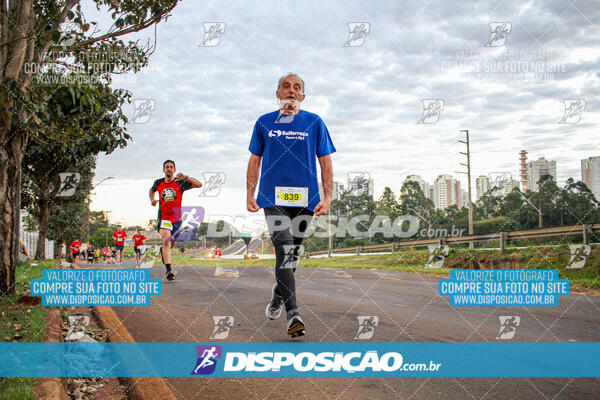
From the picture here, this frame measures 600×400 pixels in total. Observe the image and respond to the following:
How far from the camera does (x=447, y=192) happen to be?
49.1 metres

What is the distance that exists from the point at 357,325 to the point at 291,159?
207 centimetres

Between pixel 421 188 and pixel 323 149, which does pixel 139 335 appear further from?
pixel 421 188

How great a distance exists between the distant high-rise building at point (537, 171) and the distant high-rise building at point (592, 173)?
33.0ft

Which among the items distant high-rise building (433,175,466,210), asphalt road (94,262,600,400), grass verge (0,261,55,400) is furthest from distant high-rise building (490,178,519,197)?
grass verge (0,261,55,400)

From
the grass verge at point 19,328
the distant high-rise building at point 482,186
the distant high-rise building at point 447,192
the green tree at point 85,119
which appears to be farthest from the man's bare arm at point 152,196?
the distant high-rise building at point 447,192

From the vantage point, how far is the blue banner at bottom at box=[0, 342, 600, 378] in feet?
10.9

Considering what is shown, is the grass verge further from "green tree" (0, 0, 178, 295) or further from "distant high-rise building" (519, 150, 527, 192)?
"distant high-rise building" (519, 150, 527, 192)

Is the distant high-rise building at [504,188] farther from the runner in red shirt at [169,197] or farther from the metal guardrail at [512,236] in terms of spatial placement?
the runner in red shirt at [169,197]

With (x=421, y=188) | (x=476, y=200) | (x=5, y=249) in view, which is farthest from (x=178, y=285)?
(x=476, y=200)

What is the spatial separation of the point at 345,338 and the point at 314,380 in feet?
3.41

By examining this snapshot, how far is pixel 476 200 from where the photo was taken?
4122 cm

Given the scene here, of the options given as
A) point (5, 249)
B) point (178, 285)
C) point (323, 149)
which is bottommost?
point (178, 285)

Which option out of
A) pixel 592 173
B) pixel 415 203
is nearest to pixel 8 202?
pixel 592 173

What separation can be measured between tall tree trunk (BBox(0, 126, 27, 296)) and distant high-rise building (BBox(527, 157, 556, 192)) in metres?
31.6
